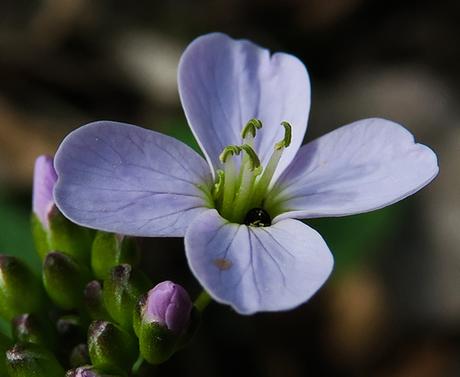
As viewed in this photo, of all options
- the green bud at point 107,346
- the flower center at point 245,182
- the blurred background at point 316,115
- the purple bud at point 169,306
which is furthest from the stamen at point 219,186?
the blurred background at point 316,115

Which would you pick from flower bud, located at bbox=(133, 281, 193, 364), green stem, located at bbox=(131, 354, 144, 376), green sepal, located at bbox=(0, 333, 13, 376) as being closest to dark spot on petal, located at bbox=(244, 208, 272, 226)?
flower bud, located at bbox=(133, 281, 193, 364)

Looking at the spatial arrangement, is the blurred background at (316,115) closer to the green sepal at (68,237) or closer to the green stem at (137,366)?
the green sepal at (68,237)

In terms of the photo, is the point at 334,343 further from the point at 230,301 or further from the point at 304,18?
the point at 230,301

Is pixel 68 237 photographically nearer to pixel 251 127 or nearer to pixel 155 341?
pixel 155 341

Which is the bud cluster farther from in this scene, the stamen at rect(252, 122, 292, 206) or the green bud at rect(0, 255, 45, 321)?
the stamen at rect(252, 122, 292, 206)

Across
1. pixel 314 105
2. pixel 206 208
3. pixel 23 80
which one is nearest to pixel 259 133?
pixel 206 208

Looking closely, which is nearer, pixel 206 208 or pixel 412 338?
pixel 206 208

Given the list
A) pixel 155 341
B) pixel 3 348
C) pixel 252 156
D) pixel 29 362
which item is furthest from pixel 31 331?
pixel 252 156
